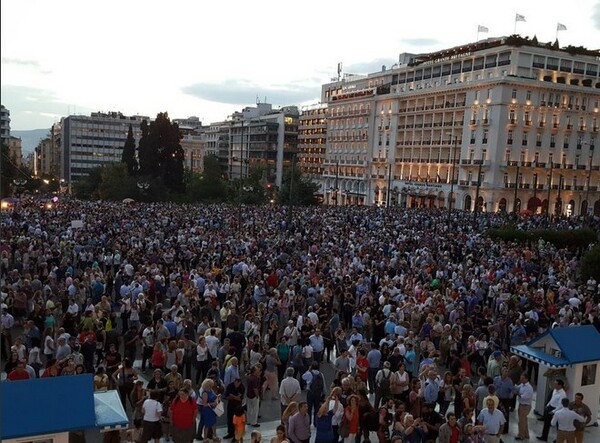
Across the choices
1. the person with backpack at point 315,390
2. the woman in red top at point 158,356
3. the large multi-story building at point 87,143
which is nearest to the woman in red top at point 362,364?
the person with backpack at point 315,390

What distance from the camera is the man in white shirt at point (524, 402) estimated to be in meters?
10.1

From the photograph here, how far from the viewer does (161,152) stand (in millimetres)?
67812

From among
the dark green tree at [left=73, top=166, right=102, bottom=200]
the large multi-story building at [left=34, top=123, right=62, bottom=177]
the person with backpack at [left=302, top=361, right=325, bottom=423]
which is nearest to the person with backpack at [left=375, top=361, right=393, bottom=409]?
the person with backpack at [left=302, top=361, right=325, bottom=423]

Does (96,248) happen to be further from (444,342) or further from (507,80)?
(507,80)

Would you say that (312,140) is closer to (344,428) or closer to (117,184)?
(117,184)

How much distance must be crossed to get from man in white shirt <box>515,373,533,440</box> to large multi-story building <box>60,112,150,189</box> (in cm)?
14233

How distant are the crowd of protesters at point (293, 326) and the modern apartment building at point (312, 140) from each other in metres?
78.8

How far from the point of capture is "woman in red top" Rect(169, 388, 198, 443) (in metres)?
8.52

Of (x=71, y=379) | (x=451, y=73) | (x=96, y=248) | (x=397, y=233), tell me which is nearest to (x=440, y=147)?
(x=451, y=73)

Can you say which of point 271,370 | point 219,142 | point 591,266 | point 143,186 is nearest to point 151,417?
point 271,370

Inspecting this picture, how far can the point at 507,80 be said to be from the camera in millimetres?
68688

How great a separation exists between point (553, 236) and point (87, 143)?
131 metres

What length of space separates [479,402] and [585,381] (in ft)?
7.50

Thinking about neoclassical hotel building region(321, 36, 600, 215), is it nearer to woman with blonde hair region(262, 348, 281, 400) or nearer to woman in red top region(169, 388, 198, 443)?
woman with blonde hair region(262, 348, 281, 400)
